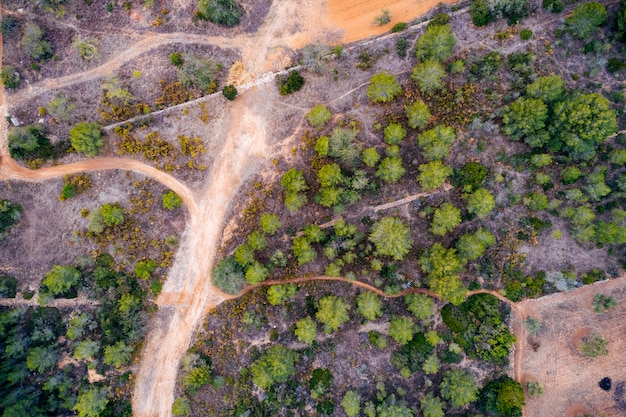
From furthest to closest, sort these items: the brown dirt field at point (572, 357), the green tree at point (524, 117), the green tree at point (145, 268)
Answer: the green tree at point (145, 268)
the brown dirt field at point (572, 357)
the green tree at point (524, 117)

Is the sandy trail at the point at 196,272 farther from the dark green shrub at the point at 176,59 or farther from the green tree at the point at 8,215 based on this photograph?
the green tree at the point at 8,215

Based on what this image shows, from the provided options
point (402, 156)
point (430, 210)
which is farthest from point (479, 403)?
point (402, 156)

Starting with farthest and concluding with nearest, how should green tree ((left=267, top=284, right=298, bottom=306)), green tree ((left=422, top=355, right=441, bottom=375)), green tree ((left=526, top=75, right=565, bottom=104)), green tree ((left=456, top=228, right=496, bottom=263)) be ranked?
green tree ((left=267, top=284, right=298, bottom=306)) → green tree ((left=422, top=355, right=441, bottom=375)) → green tree ((left=456, top=228, right=496, bottom=263)) → green tree ((left=526, top=75, right=565, bottom=104))

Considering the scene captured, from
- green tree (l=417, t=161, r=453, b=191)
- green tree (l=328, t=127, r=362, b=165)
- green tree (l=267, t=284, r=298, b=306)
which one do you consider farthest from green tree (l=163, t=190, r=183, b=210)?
green tree (l=417, t=161, r=453, b=191)

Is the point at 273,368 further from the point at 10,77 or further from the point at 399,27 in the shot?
the point at 10,77

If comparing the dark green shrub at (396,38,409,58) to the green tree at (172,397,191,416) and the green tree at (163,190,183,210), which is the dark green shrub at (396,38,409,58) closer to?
the green tree at (163,190,183,210)

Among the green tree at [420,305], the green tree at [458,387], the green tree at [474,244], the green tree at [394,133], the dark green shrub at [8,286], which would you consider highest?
the dark green shrub at [8,286]

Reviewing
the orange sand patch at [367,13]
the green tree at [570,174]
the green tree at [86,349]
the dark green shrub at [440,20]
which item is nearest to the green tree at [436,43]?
the dark green shrub at [440,20]
